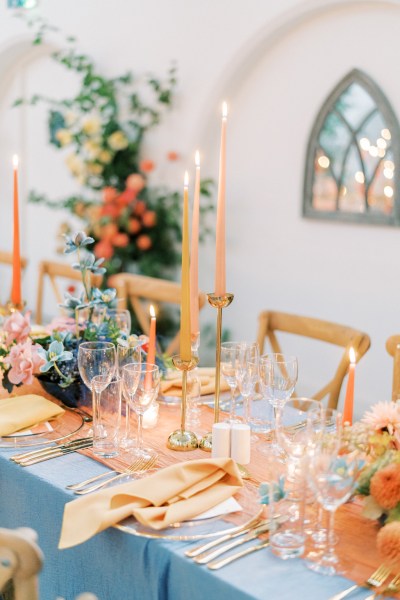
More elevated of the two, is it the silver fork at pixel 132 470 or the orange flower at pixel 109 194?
the orange flower at pixel 109 194

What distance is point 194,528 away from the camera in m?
1.53

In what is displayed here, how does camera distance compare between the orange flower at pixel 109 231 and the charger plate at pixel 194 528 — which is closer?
the charger plate at pixel 194 528

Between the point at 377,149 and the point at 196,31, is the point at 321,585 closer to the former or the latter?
the point at 377,149

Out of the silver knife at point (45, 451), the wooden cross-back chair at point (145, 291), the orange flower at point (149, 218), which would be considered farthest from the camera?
the orange flower at point (149, 218)

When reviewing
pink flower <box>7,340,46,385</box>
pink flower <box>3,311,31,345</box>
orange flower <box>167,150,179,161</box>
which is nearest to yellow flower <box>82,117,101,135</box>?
orange flower <box>167,150,179,161</box>

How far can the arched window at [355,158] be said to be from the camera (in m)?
3.66

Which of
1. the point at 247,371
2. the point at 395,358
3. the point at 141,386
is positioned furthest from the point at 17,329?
the point at 395,358

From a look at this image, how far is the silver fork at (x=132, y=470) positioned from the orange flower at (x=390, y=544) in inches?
22.8

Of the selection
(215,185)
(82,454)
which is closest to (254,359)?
(82,454)

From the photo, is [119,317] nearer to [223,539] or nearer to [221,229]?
[221,229]

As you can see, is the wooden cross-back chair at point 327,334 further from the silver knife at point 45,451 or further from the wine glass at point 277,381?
the silver knife at point 45,451

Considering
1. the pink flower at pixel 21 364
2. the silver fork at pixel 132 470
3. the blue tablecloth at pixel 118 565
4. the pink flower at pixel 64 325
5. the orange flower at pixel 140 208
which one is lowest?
the blue tablecloth at pixel 118 565

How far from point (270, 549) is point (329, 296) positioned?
2.63 meters

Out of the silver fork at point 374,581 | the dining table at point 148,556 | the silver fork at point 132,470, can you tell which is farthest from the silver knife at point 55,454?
the silver fork at point 374,581
